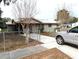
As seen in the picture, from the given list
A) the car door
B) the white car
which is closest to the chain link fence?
the white car

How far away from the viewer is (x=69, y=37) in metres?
13.5

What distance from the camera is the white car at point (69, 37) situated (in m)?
12.9

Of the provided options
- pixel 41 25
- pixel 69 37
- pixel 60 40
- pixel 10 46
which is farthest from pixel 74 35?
pixel 41 25

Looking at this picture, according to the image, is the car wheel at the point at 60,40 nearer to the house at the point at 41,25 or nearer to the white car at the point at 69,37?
the white car at the point at 69,37

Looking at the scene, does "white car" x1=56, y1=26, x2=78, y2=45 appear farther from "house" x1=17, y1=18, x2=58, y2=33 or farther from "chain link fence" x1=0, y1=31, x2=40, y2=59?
"house" x1=17, y1=18, x2=58, y2=33

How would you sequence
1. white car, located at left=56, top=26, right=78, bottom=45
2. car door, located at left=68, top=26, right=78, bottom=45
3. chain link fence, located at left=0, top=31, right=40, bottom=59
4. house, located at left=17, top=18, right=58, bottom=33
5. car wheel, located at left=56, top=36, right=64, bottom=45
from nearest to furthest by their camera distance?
chain link fence, located at left=0, top=31, right=40, bottom=59 < car door, located at left=68, top=26, right=78, bottom=45 < white car, located at left=56, top=26, right=78, bottom=45 < car wheel, located at left=56, top=36, right=64, bottom=45 < house, located at left=17, top=18, right=58, bottom=33

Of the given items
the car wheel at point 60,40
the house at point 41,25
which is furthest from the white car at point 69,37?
the house at point 41,25

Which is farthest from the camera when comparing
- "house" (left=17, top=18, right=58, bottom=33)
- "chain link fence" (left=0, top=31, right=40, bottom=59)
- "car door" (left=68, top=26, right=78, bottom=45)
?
"house" (left=17, top=18, right=58, bottom=33)

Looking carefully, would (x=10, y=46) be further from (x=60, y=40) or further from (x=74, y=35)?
(x=74, y=35)

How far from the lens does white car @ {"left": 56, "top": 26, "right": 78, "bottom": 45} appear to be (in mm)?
12948

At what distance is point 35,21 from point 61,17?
8.01 meters

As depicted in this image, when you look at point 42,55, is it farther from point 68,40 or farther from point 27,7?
point 27,7

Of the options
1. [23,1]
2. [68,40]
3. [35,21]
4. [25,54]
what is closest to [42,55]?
[25,54]

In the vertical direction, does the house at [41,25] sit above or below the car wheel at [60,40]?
above
